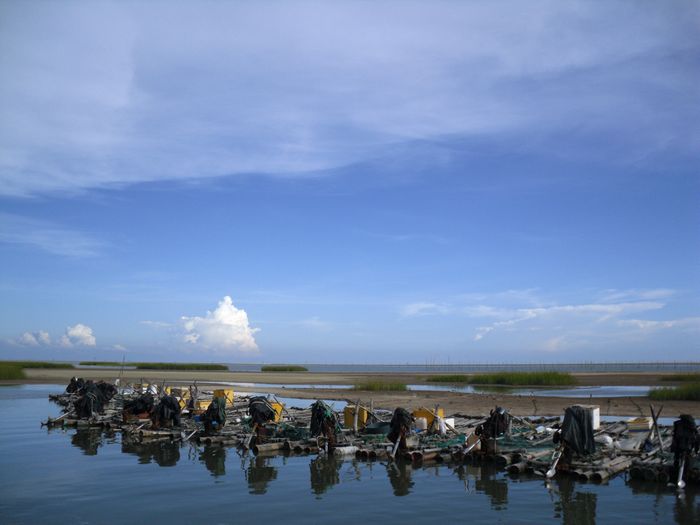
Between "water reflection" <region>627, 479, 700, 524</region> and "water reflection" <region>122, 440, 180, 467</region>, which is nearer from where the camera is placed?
"water reflection" <region>627, 479, 700, 524</region>

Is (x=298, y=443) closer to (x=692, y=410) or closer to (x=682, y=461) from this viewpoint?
(x=682, y=461)

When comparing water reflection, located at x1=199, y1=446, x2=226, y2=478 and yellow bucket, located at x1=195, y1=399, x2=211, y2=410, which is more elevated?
yellow bucket, located at x1=195, y1=399, x2=211, y2=410

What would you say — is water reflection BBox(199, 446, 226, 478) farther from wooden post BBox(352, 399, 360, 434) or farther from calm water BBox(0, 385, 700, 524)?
wooden post BBox(352, 399, 360, 434)

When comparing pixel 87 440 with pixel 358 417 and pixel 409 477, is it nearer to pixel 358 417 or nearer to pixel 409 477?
pixel 358 417

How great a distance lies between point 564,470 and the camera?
68.3 ft

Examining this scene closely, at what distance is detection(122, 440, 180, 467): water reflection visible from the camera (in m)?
25.1

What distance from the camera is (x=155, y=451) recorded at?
89.5ft

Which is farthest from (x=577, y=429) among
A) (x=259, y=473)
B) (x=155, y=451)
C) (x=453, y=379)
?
(x=453, y=379)

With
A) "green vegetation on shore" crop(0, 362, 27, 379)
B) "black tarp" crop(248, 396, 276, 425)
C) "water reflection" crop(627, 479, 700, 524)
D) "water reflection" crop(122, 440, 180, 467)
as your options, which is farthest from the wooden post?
"green vegetation on shore" crop(0, 362, 27, 379)

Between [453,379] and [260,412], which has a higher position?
[260,412]

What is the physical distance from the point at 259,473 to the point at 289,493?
3360 millimetres

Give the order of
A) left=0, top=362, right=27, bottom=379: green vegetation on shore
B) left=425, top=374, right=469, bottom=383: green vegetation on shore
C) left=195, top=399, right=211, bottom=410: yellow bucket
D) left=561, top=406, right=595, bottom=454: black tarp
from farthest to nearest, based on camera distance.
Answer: left=425, top=374, right=469, bottom=383: green vegetation on shore
left=0, top=362, right=27, bottom=379: green vegetation on shore
left=195, top=399, right=211, bottom=410: yellow bucket
left=561, top=406, right=595, bottom=454: black tarp

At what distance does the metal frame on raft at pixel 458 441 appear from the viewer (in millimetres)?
20891

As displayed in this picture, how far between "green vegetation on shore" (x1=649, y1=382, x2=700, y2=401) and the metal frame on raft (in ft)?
58.2
